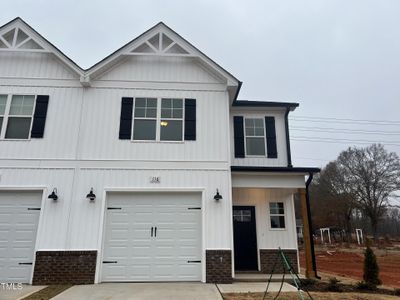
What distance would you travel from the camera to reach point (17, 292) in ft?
22.0

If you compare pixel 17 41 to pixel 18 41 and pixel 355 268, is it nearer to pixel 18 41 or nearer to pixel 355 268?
pixel 18 41

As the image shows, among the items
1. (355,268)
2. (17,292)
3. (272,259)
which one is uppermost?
(272,259)

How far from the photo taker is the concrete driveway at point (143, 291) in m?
6.21

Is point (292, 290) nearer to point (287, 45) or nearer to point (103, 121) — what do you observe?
point (103, 121)

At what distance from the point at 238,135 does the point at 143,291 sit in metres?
6.25

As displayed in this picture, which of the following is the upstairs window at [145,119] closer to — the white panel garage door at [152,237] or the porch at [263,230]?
the white panel garage door at [152,237]

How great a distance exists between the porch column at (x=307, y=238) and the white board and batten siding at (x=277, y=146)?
1656 millimetres

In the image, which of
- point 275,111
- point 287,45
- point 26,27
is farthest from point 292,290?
point 287,45

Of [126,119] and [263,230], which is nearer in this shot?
[126,119]

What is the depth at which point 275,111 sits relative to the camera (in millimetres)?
11180

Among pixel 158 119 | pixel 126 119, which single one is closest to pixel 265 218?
pixel 158 119

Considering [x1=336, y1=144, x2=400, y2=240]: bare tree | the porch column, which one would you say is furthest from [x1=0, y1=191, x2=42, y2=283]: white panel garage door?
[x1=336, y1=144, x2=400, y2=240]: bare tree

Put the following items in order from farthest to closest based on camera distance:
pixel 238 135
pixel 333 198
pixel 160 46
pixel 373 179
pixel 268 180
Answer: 1. pixel 333 198
2. pixel 373 179
3. pixel 238 135
4. pixel 160 46
5. pixel 268 180

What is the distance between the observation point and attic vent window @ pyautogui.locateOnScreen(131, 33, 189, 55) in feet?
31.4
